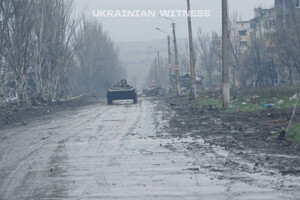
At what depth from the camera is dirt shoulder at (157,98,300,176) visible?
885 centimetres

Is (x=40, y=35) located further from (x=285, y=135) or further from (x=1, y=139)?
(x=285, y=135)

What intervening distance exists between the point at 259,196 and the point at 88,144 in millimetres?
6801

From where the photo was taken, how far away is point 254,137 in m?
12.5

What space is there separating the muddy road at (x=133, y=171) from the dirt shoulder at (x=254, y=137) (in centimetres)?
25

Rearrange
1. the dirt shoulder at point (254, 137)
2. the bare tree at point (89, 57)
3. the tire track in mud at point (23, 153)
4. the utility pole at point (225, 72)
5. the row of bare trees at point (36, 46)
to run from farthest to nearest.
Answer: the bare tree at point (89, 57) → the row of bare trees at point (36, 46) → the utility pole at point (225, 72) → the dirt shoulder at point (254, 137) → the tire track in mud at point (23, 153)

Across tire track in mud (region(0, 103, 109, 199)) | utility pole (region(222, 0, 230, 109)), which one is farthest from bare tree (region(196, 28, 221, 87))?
tire track in mud (region(0, 103, 109, 199))

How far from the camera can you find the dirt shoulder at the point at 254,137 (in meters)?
8.85

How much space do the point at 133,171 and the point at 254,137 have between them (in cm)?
495

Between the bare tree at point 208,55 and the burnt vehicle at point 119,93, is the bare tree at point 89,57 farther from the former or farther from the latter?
the burnt vehicle at point 119,93

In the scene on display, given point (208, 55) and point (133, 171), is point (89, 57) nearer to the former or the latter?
point (208, 55)

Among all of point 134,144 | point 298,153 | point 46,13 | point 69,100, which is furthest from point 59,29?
point 298,153

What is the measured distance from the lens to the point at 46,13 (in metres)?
37.9

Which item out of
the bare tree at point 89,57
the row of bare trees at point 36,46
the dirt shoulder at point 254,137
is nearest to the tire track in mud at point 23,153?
the dirt shoulder at point 254,137

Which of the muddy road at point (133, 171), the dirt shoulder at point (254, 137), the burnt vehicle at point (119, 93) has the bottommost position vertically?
the burnt vehicle at point (119, 93)
